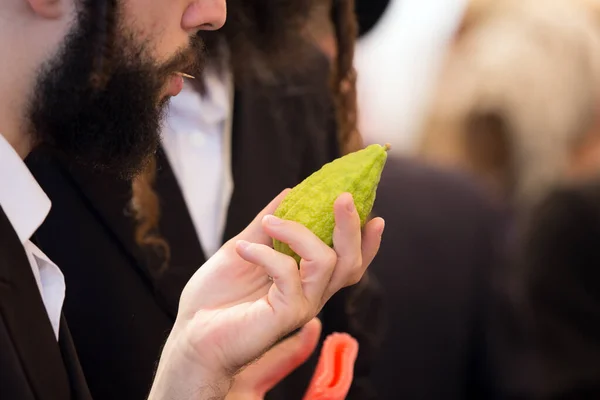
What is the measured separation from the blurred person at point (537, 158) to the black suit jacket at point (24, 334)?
2.40ft

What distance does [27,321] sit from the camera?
57 cm

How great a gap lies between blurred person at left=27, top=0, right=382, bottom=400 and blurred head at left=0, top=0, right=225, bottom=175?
0.03 metres

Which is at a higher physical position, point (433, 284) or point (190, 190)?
point (190, 190)

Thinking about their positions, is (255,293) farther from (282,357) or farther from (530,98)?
(530,98)

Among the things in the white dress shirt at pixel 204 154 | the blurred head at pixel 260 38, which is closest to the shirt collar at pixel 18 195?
the white dress shirt at pixel 204 154

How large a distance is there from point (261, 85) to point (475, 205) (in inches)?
14.9

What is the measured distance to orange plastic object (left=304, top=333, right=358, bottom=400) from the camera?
0.58 meters

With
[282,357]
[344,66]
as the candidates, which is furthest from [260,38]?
[282,357]

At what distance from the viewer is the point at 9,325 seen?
552mm

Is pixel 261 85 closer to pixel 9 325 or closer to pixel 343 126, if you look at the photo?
pixel 343 126

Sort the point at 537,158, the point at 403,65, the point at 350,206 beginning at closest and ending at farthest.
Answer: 1. the point at 350,206
2. the point at 537,158
3. the point at 403,65

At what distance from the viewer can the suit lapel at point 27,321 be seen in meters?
0.56

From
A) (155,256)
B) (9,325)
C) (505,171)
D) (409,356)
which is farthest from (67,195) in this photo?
(505,171)

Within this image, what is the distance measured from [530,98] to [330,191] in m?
1.02
